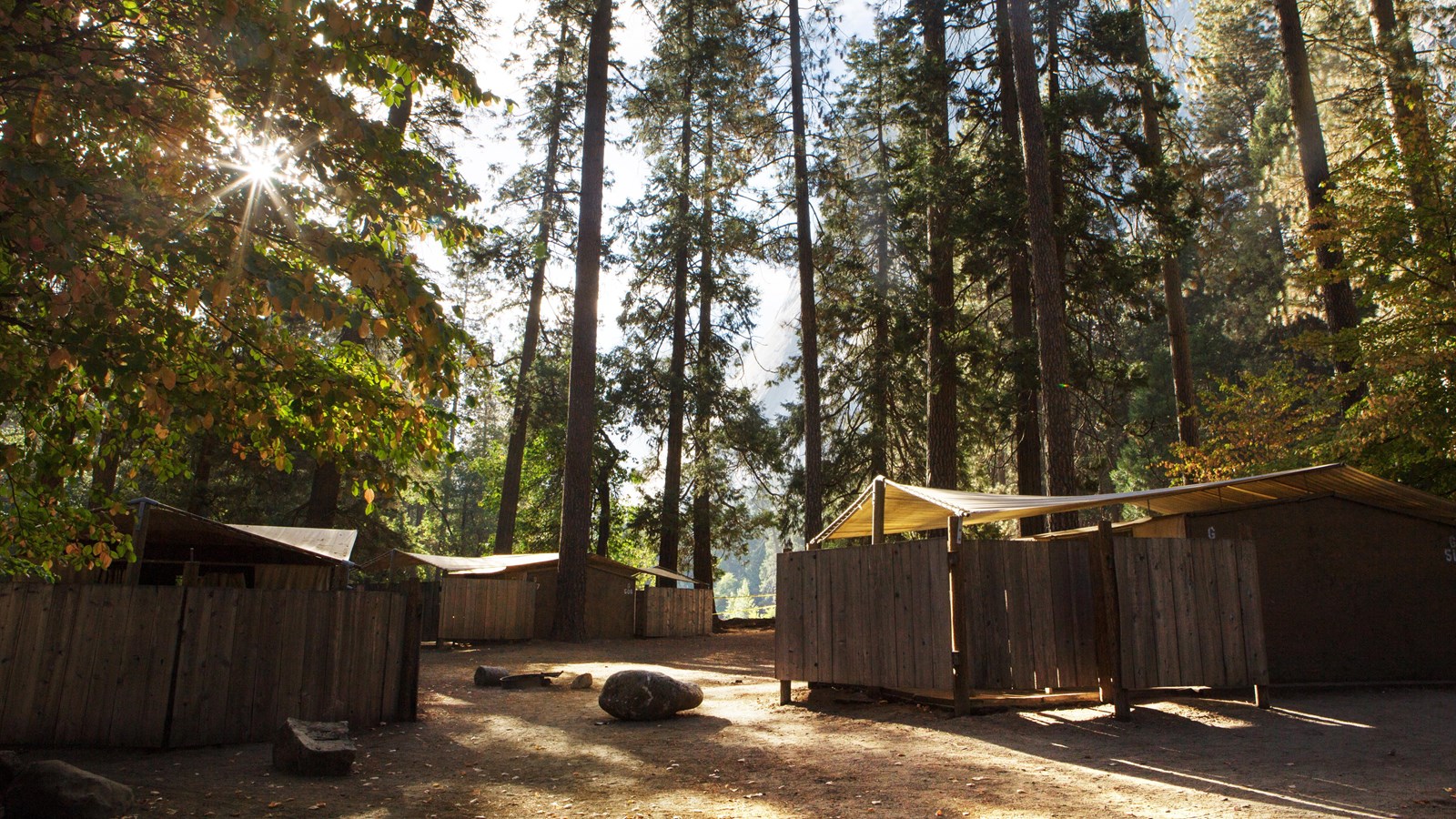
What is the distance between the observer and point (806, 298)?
20.8 m

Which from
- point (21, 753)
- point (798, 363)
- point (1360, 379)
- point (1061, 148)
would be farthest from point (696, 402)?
point (21, 753)

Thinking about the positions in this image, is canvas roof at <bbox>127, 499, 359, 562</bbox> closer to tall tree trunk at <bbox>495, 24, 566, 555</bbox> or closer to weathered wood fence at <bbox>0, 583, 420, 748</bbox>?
weathered wood fence at <bbox>0, 583, 420, 748</bbox>

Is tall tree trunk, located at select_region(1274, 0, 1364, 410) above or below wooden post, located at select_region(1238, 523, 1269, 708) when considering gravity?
above

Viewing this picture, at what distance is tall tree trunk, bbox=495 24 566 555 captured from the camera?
1080 inches

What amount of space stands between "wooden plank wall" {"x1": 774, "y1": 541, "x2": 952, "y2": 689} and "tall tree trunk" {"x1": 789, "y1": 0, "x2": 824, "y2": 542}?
29.9ft

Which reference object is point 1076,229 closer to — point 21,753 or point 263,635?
point 263,635

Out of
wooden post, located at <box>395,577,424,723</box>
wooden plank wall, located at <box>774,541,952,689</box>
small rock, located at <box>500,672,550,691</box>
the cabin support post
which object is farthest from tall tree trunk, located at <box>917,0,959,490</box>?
the cabin support post

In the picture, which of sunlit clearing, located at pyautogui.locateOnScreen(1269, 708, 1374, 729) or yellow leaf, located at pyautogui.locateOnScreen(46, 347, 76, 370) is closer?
yellow leaf, located at pyautogui.locateOnScreen(46, 347, 76, 370)

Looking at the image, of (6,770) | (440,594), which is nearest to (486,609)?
(440,594)

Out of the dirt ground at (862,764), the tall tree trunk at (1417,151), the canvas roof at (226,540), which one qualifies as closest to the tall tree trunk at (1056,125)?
the tall tree trunk at (1417,151)

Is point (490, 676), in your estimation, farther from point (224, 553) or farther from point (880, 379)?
point (880, 379)

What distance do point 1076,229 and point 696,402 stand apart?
1569cm

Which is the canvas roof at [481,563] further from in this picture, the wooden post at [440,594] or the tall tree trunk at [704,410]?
the tall tree trunk at [704,410]

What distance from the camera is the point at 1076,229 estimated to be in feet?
49.5
